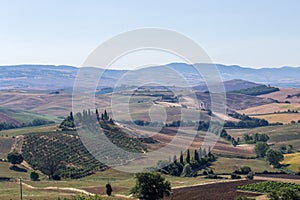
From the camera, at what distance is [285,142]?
14812 centimetres

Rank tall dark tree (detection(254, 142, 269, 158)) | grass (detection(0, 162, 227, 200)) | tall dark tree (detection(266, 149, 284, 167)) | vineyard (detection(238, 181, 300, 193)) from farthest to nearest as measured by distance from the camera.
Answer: tall dark tree (detection(254, 142, 269, 158)) < tall dark tree (detection(266, 149, 284, 167)) < vineyard (detection(238, 181, 300, 193)) < grass (detection(0, 162, 227, 200))

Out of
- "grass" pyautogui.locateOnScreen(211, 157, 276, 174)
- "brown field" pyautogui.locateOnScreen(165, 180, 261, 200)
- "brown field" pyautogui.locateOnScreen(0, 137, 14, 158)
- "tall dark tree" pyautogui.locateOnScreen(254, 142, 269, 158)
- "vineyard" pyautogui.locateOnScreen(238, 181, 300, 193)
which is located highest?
"brown field" pyautogui.locateOnScreen(0, 137, 14, 158)

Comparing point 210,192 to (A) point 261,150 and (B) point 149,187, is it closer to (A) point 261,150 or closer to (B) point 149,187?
(B) point 149,187

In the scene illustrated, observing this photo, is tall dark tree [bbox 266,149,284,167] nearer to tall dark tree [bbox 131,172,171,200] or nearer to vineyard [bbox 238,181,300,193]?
vineyard [bbox 238,181,300,193]

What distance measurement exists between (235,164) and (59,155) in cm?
3903

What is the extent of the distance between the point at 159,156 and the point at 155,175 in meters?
50.8

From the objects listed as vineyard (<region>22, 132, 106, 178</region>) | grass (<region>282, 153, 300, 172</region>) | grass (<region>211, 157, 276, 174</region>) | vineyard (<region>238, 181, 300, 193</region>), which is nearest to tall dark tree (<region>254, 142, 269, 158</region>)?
grass (<region>211, 157, 276, 174</region>)

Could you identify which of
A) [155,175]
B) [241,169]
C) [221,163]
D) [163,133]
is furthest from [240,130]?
[155,175]

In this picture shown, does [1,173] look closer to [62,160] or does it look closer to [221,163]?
[62,160]

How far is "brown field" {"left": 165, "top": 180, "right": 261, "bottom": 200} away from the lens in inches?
2394

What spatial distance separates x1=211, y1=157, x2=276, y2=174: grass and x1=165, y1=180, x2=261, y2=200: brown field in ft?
83.7

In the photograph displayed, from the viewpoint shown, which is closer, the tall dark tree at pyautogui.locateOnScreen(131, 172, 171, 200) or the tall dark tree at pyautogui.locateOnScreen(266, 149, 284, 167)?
the tall dark tree at pyautogui.locateOnScreen(131, 172, 171, 200)

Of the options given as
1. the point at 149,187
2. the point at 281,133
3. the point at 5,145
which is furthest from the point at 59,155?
the point at 281,133

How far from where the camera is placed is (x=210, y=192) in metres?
64.8
